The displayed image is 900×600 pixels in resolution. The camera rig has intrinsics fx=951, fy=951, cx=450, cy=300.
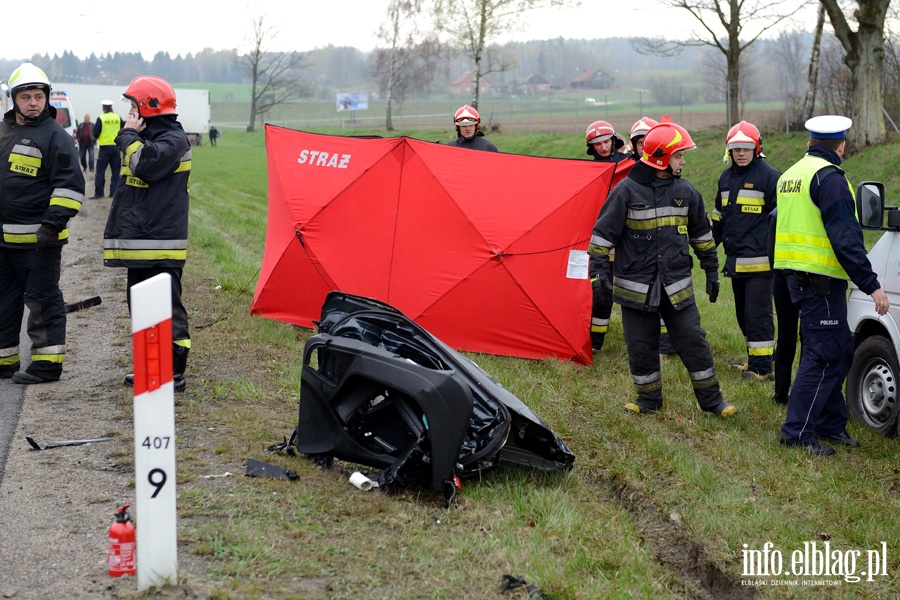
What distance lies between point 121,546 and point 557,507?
84.7 inches

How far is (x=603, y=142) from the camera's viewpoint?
9586 millimetres

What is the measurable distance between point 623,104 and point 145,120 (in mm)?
54173

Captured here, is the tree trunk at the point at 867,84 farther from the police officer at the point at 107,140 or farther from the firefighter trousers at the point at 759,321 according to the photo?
the police officer at the point at 107,140

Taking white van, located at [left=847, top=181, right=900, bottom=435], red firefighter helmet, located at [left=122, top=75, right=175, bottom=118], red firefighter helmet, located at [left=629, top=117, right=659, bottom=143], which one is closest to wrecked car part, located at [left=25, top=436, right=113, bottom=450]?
red firefighter helmet, located at [left=122, top=75, right=175, bottom=118]

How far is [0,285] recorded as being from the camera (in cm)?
703

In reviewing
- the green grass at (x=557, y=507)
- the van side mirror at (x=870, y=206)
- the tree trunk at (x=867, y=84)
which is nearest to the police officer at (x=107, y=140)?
the green grass at (x=557, y=507)

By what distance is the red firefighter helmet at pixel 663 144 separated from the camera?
6621 millimetres

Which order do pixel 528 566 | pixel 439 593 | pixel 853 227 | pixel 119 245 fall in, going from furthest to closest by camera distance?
pixel 119 245, pixel 853 227, pixel 528 566, pixel 439 593

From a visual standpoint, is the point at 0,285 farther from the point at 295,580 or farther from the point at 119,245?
the point at 295,580

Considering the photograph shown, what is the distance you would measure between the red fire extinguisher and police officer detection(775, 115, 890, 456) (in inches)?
164

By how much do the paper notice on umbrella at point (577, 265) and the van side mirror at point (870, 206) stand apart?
2853mm

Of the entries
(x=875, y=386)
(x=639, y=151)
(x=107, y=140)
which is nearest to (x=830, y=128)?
(x=875, y=386)

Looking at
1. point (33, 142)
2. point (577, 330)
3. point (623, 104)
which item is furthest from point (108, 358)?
point (623, 104)

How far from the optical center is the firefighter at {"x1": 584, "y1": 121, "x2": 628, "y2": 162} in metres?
9.56
